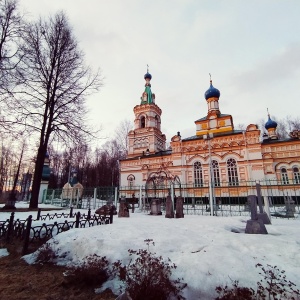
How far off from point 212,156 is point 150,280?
2529cm

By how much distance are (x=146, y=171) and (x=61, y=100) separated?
18.3 metres

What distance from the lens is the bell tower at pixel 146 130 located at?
33875mm

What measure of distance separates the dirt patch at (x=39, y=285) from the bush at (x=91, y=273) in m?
0.07

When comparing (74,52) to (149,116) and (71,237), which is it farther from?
(149,116)

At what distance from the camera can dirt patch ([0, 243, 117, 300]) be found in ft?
10.0

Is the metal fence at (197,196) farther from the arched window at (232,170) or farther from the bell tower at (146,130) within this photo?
the bell tower at (146,130)

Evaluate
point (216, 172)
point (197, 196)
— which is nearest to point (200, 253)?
point (197, 196)

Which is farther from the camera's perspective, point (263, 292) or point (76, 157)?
point (76, 157)

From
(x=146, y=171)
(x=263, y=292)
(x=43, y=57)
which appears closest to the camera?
(x=263, y=292)

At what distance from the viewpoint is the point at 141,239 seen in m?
4.77

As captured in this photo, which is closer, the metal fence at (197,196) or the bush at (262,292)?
the bush at (262,292)

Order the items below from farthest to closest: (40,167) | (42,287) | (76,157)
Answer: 1. (76,157)
2. (40,167)
3. (42,287)

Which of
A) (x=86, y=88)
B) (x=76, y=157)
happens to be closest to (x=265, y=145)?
(x=86, y=88)

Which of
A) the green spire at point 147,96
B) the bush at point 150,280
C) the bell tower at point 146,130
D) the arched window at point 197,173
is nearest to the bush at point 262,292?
A: the bush at point 150,280
